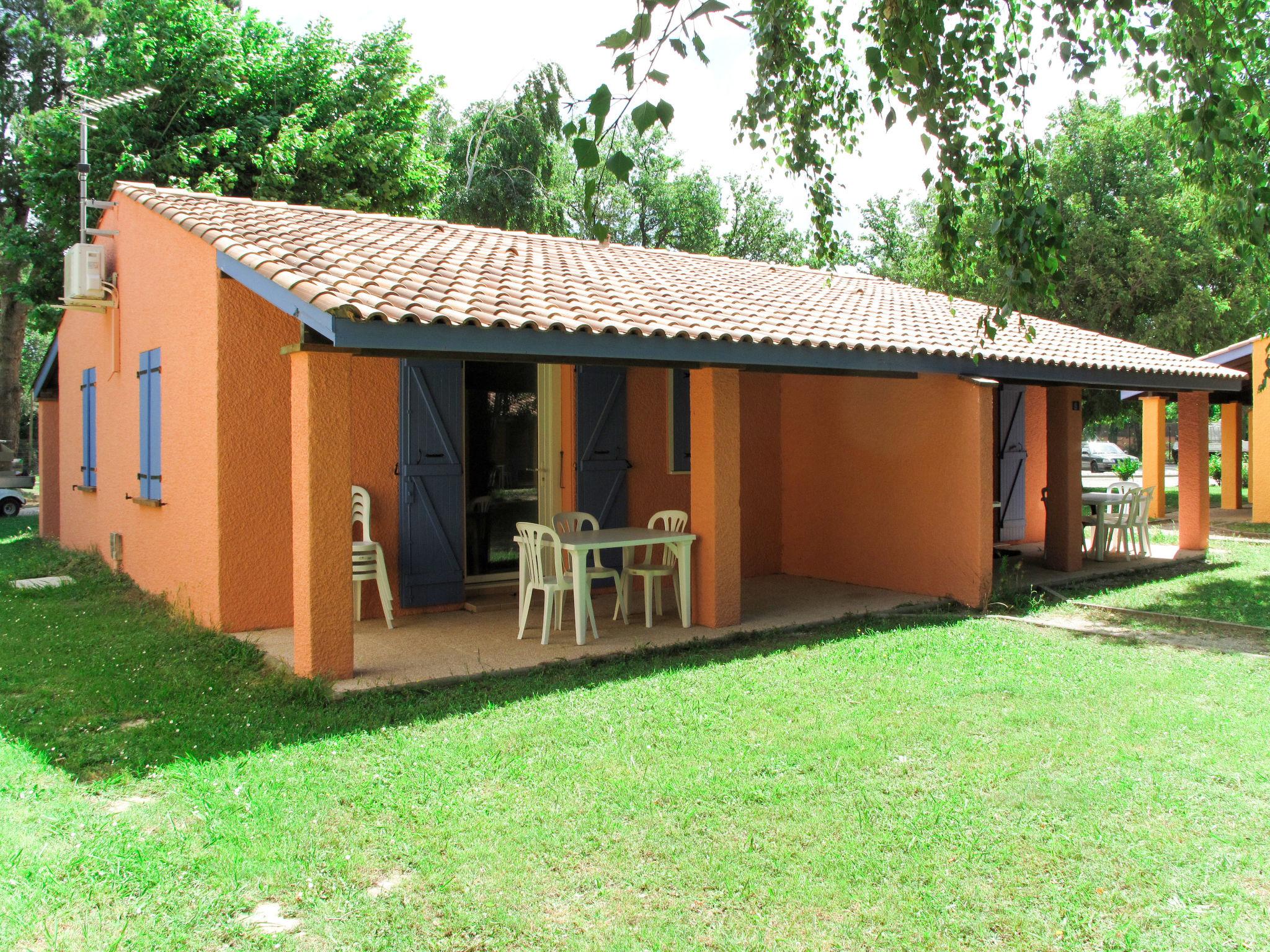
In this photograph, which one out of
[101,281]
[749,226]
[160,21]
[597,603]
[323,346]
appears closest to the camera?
[323,346]

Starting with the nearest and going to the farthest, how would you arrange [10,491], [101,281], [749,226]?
[101,281], [10,491], [749,226]

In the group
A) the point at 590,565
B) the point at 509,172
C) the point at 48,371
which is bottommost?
the point at 590,565

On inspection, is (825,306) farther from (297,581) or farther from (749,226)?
(749,226)

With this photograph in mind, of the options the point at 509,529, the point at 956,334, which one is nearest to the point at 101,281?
the point at 509,529

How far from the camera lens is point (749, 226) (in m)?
33.6

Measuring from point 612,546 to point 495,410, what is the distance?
2.43 meters

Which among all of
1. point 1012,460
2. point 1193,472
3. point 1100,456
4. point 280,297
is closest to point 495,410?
point 280,297

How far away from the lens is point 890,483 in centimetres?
949

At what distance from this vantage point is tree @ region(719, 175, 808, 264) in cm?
3350

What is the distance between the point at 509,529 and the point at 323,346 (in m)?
3.81

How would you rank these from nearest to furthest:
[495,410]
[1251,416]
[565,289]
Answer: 1. [565,289]
2. [495,410]
3. [1251,416]

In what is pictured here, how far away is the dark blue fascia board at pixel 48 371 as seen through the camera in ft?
43.9

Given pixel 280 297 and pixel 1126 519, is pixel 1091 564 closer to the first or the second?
pixel 1126 519

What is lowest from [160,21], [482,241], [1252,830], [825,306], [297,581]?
[1252,830]
